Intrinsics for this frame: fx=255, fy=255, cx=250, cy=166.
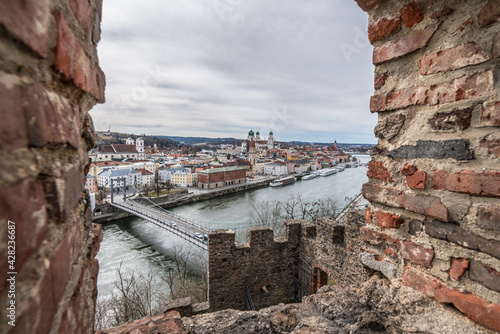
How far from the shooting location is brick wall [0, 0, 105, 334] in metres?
0.46

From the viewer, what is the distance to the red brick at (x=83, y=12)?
0.76 meters

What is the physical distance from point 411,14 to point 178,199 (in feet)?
97.2

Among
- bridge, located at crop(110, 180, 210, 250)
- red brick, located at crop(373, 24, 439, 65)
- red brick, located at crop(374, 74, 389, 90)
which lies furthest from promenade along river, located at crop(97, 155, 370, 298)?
red brick, located at crop(373, 24, 439, 65)

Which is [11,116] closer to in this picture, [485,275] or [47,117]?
[47,117]

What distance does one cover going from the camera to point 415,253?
4.70 feet

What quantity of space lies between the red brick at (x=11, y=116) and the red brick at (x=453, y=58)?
1663 millimetres

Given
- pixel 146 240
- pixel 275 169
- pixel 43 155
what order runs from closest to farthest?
pixel 43 155 → pixel 146 240 → pixel 275 169

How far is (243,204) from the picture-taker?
27688mm

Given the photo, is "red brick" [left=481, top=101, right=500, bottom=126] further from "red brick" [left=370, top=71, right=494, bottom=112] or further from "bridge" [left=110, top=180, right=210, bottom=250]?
"bridge" [left=110, top=180, right=210, bottom=250]

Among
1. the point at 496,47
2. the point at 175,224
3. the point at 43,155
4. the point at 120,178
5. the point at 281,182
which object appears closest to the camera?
the point at 43,155

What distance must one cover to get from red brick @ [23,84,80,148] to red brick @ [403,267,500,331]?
174 centimetres

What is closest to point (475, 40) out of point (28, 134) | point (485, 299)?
point (485, 299)

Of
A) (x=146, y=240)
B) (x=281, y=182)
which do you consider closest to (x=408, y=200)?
(x=146, y=240)

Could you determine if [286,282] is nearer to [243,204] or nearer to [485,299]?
[485,299]
